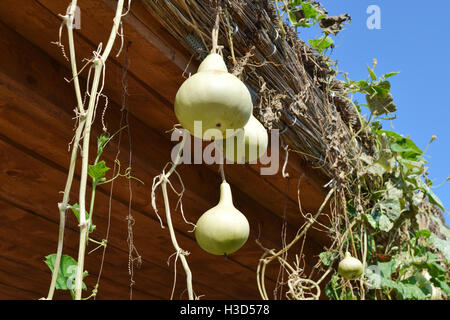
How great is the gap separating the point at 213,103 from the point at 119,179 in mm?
629

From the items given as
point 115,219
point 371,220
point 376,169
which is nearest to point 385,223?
point 371,220

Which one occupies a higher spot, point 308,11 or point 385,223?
point 308,11

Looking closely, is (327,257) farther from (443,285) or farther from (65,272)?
(65,272)

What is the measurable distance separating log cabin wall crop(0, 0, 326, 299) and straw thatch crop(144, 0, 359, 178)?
0.14 feet

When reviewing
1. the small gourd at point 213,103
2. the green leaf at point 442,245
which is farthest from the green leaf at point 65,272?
the green leaf at point 442,245

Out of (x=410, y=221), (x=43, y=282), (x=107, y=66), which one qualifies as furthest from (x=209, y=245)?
(x=410, y=221)

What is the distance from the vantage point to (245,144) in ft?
2.56

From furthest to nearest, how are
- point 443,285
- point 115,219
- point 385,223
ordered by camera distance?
point 443,285
point 385,223
point 115,219

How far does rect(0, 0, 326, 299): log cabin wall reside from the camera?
0.92 metres

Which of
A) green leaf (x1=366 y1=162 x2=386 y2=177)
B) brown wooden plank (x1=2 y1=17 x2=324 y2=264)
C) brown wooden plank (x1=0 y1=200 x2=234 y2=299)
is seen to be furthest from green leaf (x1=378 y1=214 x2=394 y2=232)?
brown wooden plank (x1=2 y1=17 x2=324 y2=264)

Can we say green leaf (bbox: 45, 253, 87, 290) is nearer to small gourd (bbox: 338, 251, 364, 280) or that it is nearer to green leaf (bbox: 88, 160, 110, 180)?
green leaf (bbox: 88, 160, 110, 180)

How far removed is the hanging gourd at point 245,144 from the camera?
76cm

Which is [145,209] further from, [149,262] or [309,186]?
[309,186]

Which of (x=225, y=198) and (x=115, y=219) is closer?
(x=225, y=198)
